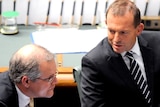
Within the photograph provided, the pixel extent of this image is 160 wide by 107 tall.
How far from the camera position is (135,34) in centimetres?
199

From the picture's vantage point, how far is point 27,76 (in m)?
1.75

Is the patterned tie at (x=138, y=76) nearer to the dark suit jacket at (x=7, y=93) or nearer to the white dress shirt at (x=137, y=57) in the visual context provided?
the white dress shirt at (x=137, y=57)

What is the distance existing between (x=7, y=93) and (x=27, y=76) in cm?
13

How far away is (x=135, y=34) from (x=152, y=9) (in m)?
1.04

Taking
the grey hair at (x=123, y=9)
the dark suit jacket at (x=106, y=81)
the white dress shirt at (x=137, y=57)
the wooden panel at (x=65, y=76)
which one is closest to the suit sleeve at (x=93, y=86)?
the dark suit jacket at (x=106, y=81)

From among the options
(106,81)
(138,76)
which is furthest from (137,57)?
(106,81)

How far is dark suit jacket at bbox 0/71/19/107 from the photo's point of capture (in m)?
1.76

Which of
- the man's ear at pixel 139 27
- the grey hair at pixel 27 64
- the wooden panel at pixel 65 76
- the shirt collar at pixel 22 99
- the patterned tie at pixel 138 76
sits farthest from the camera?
the wooden panel at pixel 65 76

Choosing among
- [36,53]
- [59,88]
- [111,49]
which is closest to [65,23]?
[59,88]

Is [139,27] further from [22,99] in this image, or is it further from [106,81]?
[22,99]

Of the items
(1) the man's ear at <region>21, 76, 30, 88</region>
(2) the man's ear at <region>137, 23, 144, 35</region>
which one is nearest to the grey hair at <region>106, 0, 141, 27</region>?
(2) the man's ear at <region>137, 23, 144, 35</region>

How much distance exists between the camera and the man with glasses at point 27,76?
1738 mm

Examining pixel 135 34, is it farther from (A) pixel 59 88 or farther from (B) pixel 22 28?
(B) pixel 22 28

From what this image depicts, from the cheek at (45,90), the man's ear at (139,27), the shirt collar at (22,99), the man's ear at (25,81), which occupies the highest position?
the man's ear at (139,27)
